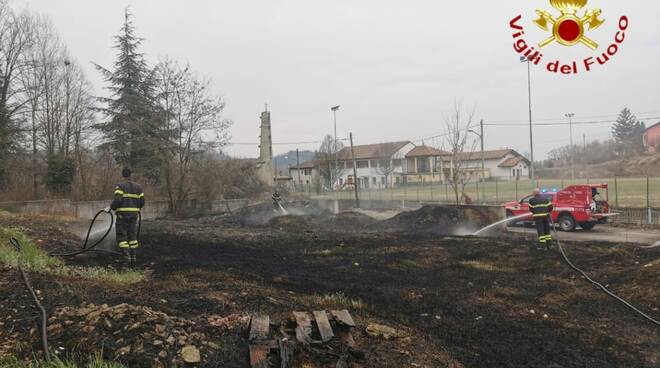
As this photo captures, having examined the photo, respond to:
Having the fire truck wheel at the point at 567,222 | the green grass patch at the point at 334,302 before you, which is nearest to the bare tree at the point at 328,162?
the fire truck wheel at the point at 567,222

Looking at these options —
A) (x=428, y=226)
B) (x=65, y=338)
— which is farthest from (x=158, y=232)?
(x=65, y=338)

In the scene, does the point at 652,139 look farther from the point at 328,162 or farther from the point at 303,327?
the point at 303,327

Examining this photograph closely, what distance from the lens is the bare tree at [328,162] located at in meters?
57.2

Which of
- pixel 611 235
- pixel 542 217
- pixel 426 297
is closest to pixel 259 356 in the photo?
pixel 426 297

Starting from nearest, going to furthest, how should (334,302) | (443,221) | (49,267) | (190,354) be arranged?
(190,354) → (334,302) → (49,267) → (443,221)

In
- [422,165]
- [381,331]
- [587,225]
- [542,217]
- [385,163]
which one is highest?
[385,163]

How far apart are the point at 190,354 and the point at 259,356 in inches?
23.8

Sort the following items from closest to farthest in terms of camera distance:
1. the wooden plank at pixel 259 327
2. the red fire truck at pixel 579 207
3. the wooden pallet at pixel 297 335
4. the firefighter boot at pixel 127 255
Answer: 1. the wooden pallet at pixel 297 335
2. the wooden plank at pixel 259 327
3. the firefighter boot at pixel 127 255
4. the red fire truck at pixel 579 207

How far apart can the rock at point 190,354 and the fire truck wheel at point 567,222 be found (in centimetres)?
1793

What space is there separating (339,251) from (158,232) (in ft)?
25.0

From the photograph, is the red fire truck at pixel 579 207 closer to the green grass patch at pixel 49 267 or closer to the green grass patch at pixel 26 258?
the green grass patch at pixel 49 267

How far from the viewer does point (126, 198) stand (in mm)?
9664

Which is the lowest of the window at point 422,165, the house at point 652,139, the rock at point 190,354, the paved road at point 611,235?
the paved road at point 611,235

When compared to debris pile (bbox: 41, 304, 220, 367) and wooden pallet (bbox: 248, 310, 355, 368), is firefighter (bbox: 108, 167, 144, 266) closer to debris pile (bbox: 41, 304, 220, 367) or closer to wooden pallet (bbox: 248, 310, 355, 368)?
debris pile (bbox: 41, 304, 220, 367)
